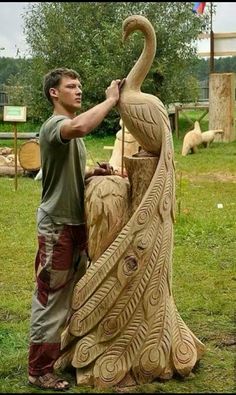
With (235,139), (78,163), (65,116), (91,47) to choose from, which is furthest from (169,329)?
(91,47)

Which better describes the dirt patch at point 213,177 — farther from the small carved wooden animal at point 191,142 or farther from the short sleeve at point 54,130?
the short sleeve at point 54,130

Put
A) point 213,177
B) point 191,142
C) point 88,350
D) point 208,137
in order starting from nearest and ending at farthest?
point 88,350, point 213,177, point 191,142, point 208,137

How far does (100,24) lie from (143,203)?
15806mm

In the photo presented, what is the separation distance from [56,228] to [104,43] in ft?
50.5

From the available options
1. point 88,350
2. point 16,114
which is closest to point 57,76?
point 88,350

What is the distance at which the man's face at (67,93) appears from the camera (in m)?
3.25

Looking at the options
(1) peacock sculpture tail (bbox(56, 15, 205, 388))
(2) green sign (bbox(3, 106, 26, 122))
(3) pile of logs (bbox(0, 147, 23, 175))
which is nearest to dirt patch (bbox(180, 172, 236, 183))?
(3) pile of logs (bbox(0, 147, 23, 175))

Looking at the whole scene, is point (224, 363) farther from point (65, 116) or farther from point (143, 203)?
point (65, 116)

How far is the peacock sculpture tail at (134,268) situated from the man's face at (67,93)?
9.5 inches

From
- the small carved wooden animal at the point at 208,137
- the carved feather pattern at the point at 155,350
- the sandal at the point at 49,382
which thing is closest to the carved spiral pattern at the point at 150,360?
the carved feather pattern at the point at 155,350

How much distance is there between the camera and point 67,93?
3248 mm

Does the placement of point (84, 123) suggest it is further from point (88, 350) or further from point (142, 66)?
point (88, 350)

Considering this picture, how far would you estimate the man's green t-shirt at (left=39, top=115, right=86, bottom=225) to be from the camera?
10.3 feet

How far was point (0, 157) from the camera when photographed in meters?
12.5
